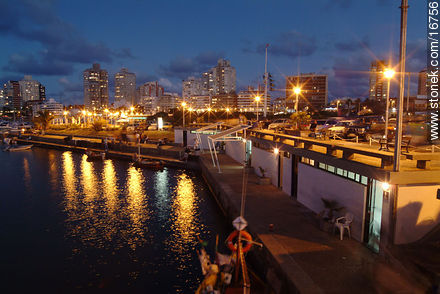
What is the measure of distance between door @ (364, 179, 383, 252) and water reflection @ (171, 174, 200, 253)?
951cm

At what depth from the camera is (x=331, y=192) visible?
1359 centimetres

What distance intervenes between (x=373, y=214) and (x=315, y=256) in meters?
2.79

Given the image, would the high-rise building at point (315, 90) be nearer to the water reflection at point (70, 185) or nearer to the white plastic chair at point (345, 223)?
the water reflection at point (70, 185)

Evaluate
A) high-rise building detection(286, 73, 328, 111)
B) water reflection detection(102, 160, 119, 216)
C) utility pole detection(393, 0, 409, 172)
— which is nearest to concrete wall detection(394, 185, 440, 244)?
utility pole detection(393, 0, 409, 172)

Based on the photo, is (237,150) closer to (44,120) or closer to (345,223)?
Answer: (345,223)

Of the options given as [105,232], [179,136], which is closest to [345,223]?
[105,232]

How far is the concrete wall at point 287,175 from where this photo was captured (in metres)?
18.5

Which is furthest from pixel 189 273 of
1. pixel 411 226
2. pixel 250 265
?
pixel 411 226

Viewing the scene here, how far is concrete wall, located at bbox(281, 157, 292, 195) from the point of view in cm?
1851

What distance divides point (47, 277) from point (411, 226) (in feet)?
50.7

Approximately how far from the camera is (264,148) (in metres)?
24.1

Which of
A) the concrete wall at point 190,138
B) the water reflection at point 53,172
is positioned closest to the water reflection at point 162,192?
the concrete wall at point 190,138

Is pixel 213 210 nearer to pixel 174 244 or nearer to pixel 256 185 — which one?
pixel 256 185

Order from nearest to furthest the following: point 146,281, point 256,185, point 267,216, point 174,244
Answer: point 146,281, point 267,216, point 174,244, point 256,185
